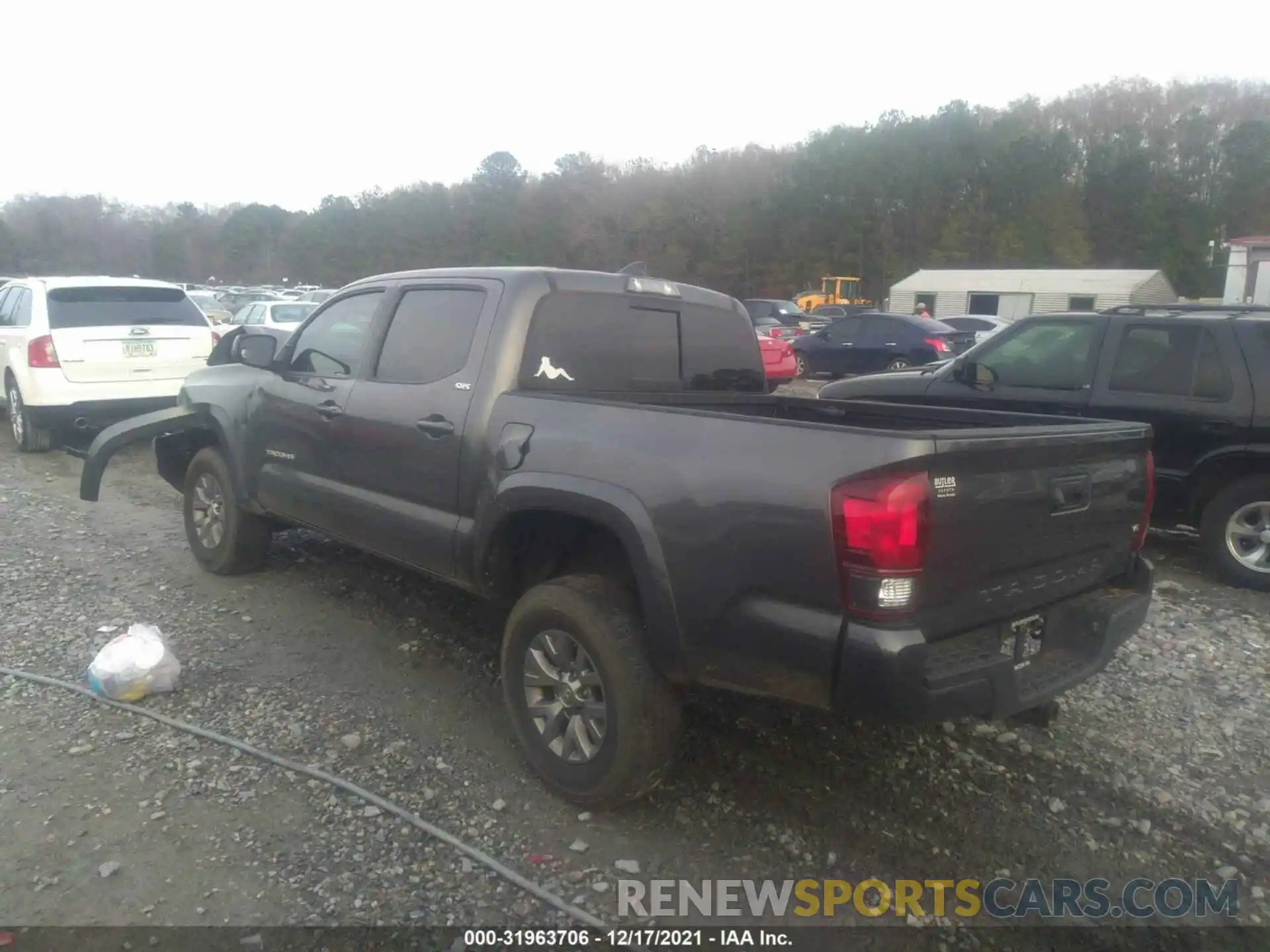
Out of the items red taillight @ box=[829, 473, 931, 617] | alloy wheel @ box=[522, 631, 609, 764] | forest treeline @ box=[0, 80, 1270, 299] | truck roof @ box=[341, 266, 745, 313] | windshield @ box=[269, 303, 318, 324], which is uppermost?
forest treeline @ box=[0, 80, 1270, 299]

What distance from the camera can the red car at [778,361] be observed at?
17172 millimetres

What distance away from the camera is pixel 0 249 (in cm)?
6356

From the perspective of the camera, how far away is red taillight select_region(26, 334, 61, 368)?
9.20m

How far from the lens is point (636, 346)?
4.40 meters

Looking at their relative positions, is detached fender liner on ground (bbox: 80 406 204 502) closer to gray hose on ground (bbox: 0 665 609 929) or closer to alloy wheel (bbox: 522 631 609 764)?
gray hose on ground (bbox: 0 665 609 929)

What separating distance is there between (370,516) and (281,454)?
0.98 meters

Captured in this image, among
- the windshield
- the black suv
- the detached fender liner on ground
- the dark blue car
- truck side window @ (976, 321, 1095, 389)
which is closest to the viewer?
the detached fender liner on ground

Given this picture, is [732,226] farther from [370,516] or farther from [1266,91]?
[370,516]

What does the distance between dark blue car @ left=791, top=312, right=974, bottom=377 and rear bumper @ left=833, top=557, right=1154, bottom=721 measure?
52.4 feet

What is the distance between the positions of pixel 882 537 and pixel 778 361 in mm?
15027

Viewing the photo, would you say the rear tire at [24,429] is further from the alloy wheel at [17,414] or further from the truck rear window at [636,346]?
the truck rear window at [636,346]

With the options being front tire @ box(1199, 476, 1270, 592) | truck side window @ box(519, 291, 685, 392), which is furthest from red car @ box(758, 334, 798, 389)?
truck side window @ box(519, 291, 685, 392)

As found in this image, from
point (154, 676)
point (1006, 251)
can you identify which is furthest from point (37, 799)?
point (1006, 251)

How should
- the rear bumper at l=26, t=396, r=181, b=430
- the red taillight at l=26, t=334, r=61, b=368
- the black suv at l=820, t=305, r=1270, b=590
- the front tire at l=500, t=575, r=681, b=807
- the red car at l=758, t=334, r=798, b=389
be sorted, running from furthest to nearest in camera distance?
the red car at l=758, t=334, r=798, b=389
the rear bumper at l=26, t=396, r=181, b=430
the red taillight at l=26, t=334, r=61, b=368
the black suv at l=820, t=305, r=1270, b=590
the front tire at l=500, t=575, r=681, b=807
